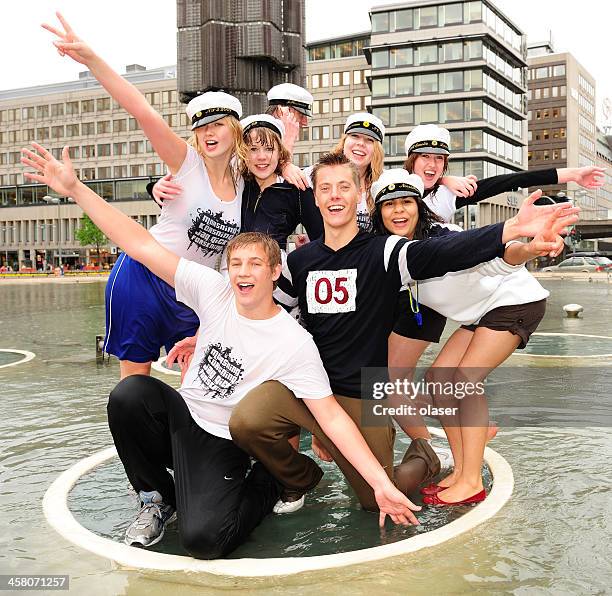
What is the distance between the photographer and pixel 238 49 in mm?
8906

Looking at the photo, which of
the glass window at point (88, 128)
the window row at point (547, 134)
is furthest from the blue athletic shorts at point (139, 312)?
the window row at point (547, 134)

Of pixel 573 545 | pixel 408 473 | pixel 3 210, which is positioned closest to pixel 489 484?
pixel 408 473

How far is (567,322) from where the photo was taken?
13992 mm

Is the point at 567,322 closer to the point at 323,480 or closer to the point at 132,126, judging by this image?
the point at 323,480

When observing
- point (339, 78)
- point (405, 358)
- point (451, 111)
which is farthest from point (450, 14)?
point (405, 358)

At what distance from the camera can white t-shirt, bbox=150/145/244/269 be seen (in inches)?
148

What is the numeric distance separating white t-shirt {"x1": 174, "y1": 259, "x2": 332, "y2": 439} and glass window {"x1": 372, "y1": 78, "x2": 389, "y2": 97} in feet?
204

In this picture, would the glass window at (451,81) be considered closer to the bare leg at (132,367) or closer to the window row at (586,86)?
the window row at (586,86)

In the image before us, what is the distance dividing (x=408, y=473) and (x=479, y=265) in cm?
121

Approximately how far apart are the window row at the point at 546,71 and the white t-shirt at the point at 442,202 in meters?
100

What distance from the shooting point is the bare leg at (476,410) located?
12.2 ft

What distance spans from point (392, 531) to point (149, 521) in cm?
114

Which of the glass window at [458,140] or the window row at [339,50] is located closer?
the glass window at [458,140]

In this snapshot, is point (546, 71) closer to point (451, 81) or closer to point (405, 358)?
point (451, 81)
